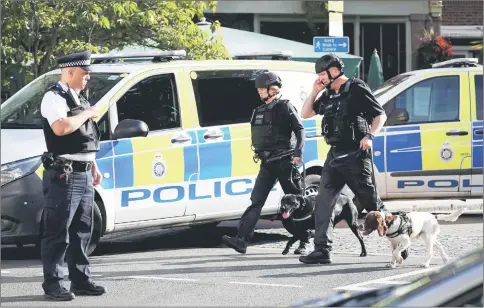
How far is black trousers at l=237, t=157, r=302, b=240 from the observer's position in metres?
9.20

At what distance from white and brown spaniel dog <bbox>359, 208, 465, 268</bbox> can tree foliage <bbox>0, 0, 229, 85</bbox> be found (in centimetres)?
528

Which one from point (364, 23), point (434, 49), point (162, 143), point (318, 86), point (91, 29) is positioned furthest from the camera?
point (364, 23)

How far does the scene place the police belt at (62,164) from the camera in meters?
7.06

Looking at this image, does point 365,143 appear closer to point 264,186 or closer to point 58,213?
point 264,186

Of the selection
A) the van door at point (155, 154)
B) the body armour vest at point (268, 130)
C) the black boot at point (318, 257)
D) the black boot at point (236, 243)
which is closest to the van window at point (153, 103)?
the van door at point (155, 154)

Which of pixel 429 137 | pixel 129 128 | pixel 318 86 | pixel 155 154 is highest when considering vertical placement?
pixel 318 86

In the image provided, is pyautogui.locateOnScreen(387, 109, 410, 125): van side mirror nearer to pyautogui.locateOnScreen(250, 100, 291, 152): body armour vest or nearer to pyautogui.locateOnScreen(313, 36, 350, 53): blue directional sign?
pyautogui.locateOnScreen(250, 100, 291, 152): body armour vest

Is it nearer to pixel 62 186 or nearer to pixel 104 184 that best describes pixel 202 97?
pixel 104 184

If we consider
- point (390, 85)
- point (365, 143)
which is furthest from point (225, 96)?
point (390, 85)

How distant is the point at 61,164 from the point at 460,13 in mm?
19829

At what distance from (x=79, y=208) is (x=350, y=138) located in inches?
98.1

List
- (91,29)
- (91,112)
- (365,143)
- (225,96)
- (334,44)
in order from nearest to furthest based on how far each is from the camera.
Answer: (91,112) < (365,143) < (225,96) < (91,29) < (334,44)

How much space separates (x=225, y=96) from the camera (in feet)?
33.0

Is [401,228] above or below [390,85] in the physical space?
below
